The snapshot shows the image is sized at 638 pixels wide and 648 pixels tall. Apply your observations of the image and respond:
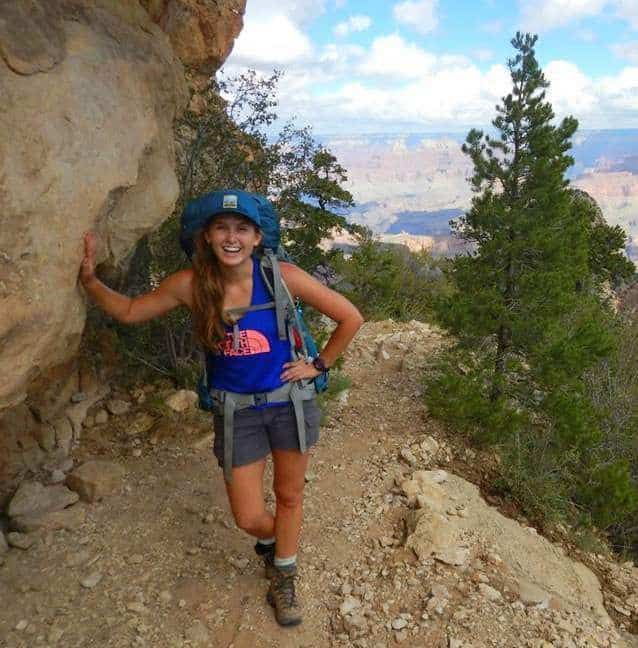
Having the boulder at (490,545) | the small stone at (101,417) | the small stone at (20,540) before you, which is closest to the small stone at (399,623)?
the boulder at (490,545)

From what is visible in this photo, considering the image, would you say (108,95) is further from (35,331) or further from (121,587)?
(121,587)

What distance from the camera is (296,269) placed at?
9.86 feet

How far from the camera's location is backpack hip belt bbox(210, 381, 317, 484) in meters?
3.04

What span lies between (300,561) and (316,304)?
6.65 feet

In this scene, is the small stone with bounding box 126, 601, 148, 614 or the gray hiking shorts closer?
the gray hiking shorts

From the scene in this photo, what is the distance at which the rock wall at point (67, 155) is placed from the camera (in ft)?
9.40

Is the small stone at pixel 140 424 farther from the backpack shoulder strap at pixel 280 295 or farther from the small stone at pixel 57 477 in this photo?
the backpack shoulder strap at pixel 280 295

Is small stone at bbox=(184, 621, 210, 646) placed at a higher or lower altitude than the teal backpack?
lower

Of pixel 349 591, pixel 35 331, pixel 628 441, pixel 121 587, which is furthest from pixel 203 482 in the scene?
pixel 628 441

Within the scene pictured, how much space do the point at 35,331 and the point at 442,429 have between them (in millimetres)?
4506

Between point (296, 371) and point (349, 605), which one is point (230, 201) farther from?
point (349, 605)

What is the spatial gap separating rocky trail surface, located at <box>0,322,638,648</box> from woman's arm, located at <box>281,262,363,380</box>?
1623 millimetres

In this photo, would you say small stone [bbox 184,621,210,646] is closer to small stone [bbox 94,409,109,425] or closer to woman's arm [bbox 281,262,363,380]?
woman's arm [bbox 281,262,363,380]

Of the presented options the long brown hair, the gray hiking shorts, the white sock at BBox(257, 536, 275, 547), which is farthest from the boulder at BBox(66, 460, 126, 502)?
the long brown hair
